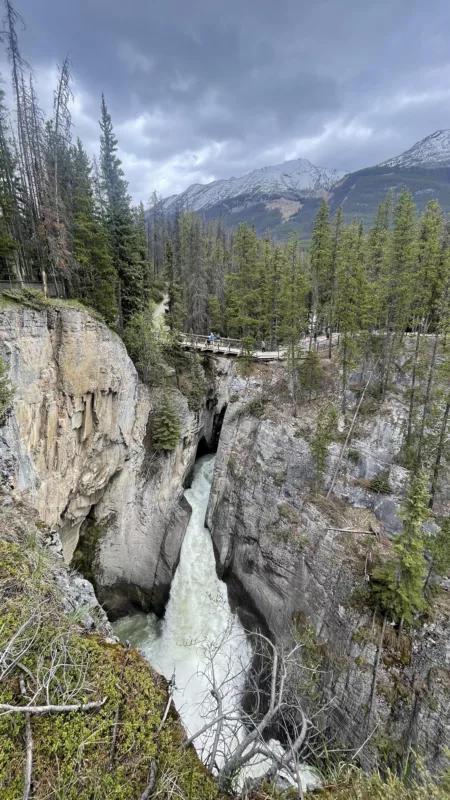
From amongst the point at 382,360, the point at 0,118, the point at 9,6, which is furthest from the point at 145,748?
the point at 0,118

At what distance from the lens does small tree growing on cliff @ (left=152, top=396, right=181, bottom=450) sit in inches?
864

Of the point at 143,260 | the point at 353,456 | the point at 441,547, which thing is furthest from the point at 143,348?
the point at 441,547

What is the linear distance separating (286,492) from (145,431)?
1042 centimetres

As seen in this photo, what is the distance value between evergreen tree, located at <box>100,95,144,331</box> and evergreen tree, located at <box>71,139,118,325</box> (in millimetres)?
2665

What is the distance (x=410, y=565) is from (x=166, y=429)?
1532cm

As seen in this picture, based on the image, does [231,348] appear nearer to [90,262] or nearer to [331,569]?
[90,262]

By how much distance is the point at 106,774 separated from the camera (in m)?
3.64

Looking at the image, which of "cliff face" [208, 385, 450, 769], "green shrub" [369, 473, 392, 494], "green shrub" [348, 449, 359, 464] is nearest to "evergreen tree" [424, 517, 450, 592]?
"cliff face" [208, 385, 450, 769]

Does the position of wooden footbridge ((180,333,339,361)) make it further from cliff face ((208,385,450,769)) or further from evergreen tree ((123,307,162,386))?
evergreen tree ((123,307,162,386))

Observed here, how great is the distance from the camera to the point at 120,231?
24.7 m

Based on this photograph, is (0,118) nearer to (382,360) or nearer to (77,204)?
(77,204)

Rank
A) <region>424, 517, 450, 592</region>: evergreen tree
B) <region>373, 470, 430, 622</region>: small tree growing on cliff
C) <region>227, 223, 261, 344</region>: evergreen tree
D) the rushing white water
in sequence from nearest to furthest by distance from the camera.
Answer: <region>373, 470, 430, 622</region>: small tree growing on cliff < <region>424, 517, 450, 592</region>: evergreen tree < the rushing white water < <region>227, 223, 261, 344</region>: evergreen tree

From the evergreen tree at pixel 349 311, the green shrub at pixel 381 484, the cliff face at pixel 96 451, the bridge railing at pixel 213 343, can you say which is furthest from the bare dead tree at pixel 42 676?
the bridge railing at pixel 213 343

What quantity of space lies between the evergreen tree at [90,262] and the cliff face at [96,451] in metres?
3.42
